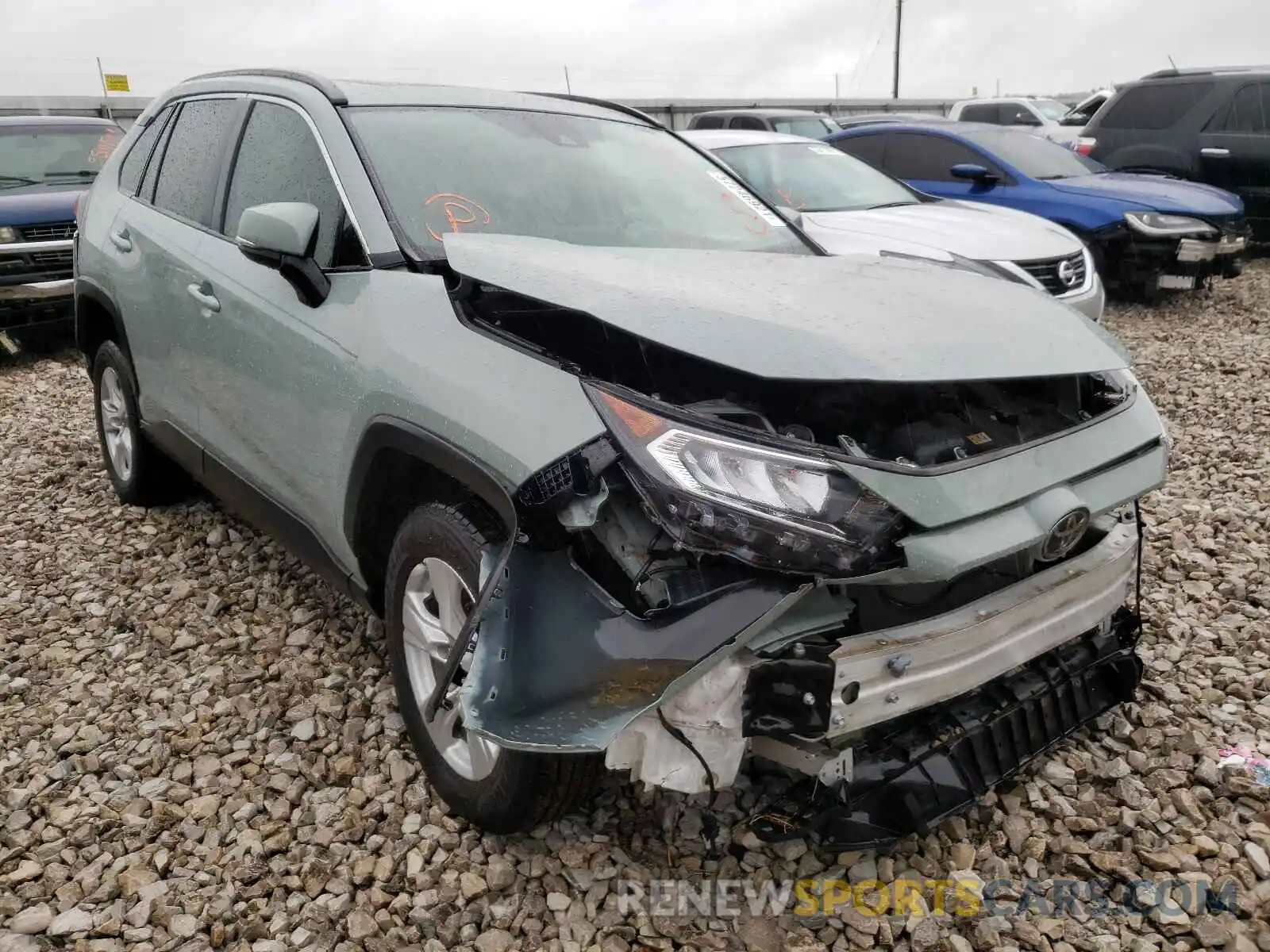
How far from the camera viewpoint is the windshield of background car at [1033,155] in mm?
8461

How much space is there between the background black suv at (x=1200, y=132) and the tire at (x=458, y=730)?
9854 mm

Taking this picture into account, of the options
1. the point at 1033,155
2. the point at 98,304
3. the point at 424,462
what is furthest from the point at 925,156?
the point at 424,462

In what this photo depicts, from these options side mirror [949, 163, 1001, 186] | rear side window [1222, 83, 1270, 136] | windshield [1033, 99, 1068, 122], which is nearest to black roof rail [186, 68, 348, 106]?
side mirror [949, 163, 1001, 186]

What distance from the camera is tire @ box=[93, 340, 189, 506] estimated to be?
13.7 feet

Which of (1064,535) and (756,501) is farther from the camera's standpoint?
(1064,535)

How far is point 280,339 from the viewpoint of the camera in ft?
9.00

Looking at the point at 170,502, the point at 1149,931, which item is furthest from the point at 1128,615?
the point at 170,502

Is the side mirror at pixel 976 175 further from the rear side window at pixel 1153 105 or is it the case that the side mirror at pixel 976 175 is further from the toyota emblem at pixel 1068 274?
the rear side window at pixel 1153 105

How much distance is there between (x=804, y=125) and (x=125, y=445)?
38.0 ft

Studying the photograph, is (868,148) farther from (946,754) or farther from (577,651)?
(577,651)

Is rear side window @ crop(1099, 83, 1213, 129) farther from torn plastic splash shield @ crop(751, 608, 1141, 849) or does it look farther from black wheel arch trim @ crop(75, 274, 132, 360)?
black wheel arch trim @ crop(75, 274, 132, 360)

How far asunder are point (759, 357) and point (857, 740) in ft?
2.69

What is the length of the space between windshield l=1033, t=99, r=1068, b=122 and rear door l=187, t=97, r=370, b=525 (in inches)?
662

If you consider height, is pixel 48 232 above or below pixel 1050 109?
below
